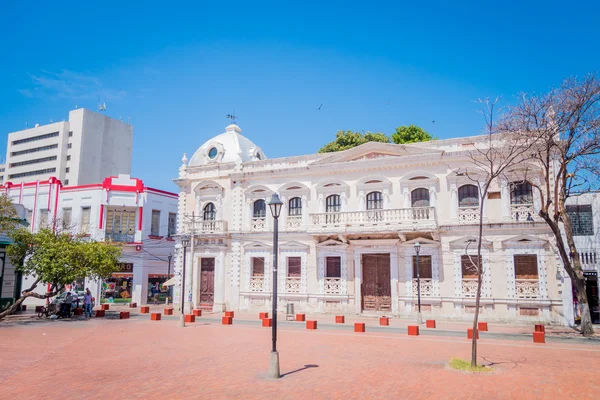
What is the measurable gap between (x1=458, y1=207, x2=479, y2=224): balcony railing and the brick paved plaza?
8.23 meters

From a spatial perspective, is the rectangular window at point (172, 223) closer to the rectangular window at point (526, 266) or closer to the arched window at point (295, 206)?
the arched window at point (295, 206)

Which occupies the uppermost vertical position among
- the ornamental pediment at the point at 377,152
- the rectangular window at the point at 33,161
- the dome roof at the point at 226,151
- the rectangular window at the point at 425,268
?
the rectangular window at the point at 33,161

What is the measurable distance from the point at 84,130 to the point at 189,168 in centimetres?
4640

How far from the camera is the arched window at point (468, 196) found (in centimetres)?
2375

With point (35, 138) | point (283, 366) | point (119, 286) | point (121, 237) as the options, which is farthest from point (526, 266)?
point (35, 138)

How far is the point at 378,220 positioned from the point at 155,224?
20.6 meters

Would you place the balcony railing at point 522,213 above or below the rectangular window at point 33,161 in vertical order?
below

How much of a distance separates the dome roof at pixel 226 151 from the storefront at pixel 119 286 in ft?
35.3

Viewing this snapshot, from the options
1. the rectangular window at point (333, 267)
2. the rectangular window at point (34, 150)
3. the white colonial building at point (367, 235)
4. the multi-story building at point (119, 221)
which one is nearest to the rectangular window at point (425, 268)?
the white colonial building at point (367, 235)

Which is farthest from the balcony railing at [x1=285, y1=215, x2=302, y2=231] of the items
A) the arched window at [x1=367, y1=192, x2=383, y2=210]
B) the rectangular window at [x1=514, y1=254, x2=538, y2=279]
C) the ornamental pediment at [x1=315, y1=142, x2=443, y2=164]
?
the rectangular window at [x1=514, y1=254, x2=538, y2=279]

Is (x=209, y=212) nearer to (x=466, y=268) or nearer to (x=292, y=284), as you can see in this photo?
(x=292, y=284)

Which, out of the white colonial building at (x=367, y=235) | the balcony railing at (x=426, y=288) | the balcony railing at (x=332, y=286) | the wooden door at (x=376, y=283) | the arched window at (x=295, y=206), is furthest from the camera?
Answer: the arched window at (x=295, y=206)

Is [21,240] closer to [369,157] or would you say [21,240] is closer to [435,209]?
[369,157]

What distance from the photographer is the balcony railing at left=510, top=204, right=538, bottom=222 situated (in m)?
22.4
